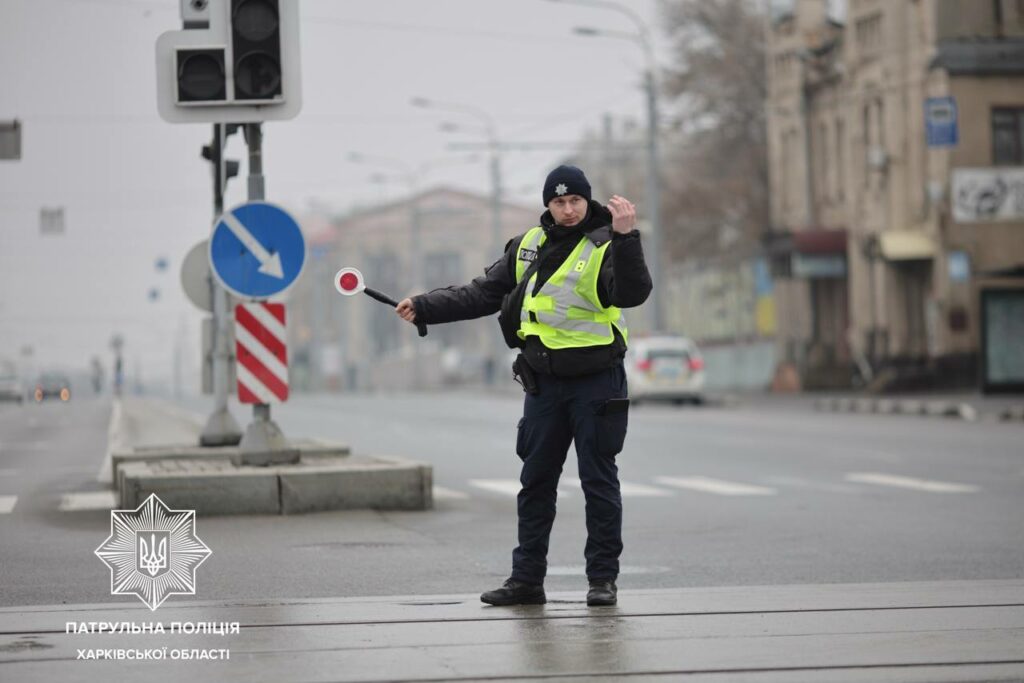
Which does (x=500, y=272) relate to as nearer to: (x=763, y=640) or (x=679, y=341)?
(x=763, y=640)

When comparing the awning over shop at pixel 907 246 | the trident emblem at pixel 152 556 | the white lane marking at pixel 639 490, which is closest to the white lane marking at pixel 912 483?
the white lane marking at pixel 639 490

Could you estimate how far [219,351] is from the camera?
727 inches

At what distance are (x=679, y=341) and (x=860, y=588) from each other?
1658 inches

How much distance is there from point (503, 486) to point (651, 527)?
504cm

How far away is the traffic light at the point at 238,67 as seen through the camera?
13969 mm

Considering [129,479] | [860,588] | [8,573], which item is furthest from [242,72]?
[860,588]

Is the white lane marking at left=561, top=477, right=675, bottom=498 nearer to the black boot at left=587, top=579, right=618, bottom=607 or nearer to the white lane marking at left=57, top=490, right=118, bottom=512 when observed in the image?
the white lane marking at left=57, top=490, right=118, bottom=512

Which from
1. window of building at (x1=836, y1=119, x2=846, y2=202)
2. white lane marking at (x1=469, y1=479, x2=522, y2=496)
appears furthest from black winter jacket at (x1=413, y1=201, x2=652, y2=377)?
window of building at (x1=836, y1=119, x2=846, y2=202)

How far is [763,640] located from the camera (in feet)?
25.2

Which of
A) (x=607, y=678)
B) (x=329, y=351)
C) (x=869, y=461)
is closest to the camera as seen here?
(x=607, y=678)

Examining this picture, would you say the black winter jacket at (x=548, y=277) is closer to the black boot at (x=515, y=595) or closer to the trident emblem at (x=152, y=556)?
the black boot at (x=515, y=595)

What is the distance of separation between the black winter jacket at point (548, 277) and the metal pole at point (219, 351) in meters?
9.04

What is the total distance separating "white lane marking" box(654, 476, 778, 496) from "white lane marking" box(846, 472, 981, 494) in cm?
119

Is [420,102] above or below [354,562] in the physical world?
above
